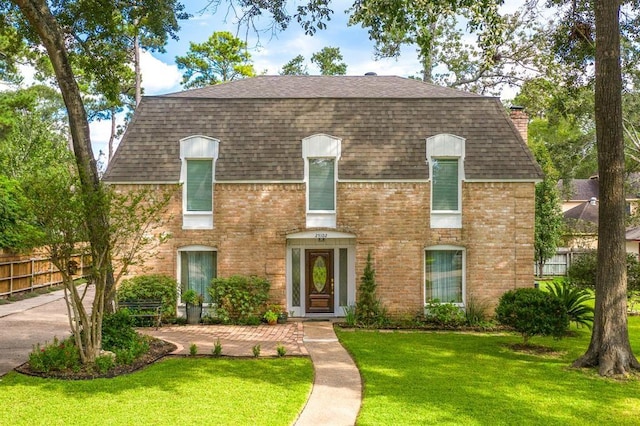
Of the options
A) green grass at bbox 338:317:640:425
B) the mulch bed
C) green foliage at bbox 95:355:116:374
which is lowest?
green grass at bbox 338:317:640:425

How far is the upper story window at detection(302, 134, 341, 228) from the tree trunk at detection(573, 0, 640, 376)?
27.8 ft

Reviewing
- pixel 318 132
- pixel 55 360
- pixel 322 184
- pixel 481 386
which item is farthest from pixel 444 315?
pixel 55 360

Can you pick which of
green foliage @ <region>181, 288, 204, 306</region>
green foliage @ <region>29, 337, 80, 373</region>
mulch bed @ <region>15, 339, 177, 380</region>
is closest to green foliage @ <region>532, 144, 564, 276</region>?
green foliage @ <region>181, 288, 204, 306</region>

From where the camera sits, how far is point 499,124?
18047mm

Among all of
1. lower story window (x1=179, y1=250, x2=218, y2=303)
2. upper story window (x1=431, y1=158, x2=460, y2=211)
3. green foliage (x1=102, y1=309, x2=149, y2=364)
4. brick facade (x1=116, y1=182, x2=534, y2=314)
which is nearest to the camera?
green foliage (x1=102, y1=309, x2=149, y2=364)

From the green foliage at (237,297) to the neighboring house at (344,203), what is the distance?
0.55m

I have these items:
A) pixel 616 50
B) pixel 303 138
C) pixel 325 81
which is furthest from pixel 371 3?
pixel 325 81

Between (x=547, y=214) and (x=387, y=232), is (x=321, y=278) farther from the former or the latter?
(x=547, y=214)

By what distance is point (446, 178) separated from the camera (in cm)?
1755

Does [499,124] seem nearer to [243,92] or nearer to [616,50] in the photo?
[616,50]

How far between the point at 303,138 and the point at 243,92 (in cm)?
400

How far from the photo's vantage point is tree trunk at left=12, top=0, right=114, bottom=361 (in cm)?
1070

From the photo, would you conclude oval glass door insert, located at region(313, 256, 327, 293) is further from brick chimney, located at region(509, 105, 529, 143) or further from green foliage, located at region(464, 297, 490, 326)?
brick chimney, located at region(509, 105, 529, 143)

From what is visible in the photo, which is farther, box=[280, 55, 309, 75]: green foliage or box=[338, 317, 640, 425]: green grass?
box=[280, 55, 309, 75]: green foliage
